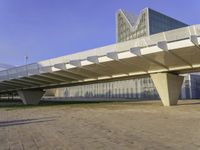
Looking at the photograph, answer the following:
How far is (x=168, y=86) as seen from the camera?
2564 cm

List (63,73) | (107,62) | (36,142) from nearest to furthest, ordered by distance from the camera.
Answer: (36,142) → (107,62) → (63,73)

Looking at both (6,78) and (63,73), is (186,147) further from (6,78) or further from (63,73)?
(6,78)

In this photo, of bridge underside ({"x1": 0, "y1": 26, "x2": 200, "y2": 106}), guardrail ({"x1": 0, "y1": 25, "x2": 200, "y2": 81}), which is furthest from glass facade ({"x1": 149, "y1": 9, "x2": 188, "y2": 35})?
guardrail ({"x1": 0, "y1": 25, "x2": 200, "y2": 81})

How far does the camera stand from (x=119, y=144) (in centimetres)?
669

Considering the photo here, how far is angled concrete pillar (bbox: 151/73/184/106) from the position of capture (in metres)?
25.7

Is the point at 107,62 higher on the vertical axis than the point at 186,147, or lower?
higher

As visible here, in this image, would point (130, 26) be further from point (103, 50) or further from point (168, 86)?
point (168, 86)

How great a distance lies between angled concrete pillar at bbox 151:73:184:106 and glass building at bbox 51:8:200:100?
37546mm

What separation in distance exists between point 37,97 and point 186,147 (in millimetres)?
45330

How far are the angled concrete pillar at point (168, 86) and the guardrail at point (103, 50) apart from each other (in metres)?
5.69


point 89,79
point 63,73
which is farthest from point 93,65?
point 89,79

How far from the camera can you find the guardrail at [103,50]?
20453mm

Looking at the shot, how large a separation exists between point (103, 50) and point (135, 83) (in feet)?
147

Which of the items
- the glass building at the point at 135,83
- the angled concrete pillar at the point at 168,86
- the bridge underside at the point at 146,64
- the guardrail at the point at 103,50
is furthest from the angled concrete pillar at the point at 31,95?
the glass building at the point at 135,83
